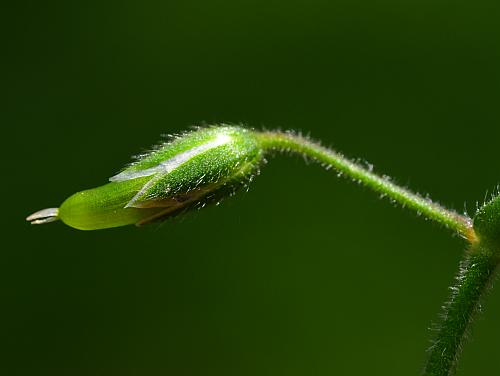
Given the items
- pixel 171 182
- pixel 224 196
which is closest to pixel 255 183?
pixel 224 196

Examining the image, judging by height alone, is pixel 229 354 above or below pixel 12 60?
below

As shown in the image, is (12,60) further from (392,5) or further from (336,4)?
(392,5)

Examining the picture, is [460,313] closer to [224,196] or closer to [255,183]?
[224,196]

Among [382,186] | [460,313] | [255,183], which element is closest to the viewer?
[460,313]

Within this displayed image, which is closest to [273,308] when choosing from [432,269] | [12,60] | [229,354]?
[229,354]

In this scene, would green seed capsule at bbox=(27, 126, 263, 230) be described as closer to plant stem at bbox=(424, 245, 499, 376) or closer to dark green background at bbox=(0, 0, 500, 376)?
plant stem at bbox=(424, 245, 499, 376)

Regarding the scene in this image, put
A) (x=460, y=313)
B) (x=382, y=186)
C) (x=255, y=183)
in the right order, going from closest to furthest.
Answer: (x=460, y=313) → (x=382, y=186) → (x=255, y=183)

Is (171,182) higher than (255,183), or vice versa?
(255,183)

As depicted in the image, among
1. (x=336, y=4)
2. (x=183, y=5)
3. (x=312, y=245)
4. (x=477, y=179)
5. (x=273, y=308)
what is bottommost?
(x=273, y=308)
